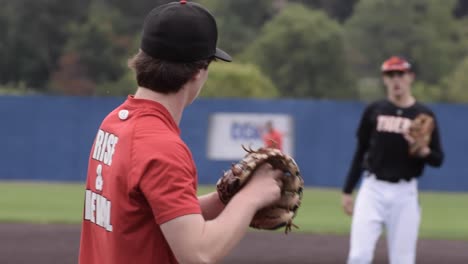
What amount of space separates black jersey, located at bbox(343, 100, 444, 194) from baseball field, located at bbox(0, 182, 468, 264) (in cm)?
303

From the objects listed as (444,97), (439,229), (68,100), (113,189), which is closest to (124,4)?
(444,97)

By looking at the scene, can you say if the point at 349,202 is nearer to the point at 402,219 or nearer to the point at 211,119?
the point at 402,219

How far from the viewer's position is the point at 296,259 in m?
10.8

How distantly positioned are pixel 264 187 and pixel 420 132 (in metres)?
4.62

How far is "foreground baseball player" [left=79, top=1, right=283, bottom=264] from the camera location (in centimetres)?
289

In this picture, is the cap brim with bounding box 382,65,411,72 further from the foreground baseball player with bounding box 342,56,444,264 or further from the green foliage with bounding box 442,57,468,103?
the green foliage with bounding box 442,57,468,103

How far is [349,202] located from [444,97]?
52997 millimetres

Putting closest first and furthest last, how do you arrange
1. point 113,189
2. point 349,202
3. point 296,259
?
point 113,189 → point 349,202 → point 296,259

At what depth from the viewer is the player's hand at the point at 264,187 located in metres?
2.99

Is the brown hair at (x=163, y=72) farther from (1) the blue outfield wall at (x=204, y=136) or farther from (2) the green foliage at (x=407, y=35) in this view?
(2) the green foliage at (x=407, y=35)

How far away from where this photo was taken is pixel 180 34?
3062mm

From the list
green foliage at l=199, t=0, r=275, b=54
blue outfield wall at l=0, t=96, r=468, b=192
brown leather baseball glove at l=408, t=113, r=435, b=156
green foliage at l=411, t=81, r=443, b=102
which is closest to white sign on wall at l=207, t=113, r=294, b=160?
blue outfield wall at l=0, t=96, r=468, b=192

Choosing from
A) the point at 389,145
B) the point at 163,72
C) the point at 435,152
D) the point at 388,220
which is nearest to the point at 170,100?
the point at 163,72

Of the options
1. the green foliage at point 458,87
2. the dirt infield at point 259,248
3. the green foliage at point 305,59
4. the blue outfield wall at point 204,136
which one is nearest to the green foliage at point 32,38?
the green foliage at point 305,59
